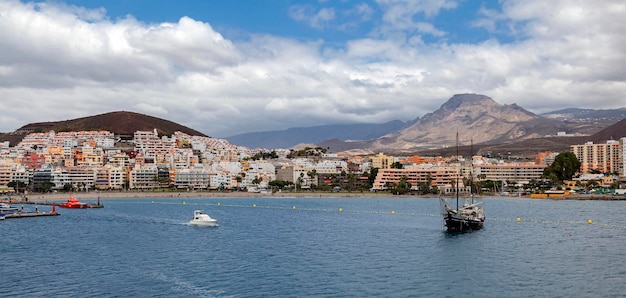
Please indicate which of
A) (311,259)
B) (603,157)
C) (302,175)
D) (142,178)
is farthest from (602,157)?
(311,259)

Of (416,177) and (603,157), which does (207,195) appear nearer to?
(416,177)

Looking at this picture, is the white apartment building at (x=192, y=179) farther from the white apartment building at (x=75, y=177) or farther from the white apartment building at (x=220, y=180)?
the white apartment building at (x=75, y=177)

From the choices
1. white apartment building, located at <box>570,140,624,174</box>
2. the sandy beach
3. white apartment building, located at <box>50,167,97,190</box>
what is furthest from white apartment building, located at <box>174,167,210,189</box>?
white apartment building, located at <box>570,140,624,174</box>

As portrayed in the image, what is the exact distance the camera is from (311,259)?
34500mm

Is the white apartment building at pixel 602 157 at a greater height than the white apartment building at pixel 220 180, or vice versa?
the white apartment building at pixel 602 157

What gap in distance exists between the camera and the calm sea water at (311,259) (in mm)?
26750

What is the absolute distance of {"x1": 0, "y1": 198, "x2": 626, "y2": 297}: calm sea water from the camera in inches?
1053

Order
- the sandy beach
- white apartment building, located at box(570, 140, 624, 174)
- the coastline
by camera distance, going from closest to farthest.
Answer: the coastline
the sandy beach
white apartment building, located at box(570, 140, 624, 174)

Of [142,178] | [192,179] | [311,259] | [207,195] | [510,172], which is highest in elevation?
[510,172]

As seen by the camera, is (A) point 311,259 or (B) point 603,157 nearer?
(A) point 311,259

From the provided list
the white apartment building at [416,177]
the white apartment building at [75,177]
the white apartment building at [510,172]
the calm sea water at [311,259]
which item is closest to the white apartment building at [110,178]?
the white apartment building at [75,177]

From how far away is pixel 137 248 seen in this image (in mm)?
38438

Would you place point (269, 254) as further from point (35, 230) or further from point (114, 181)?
point (114, 181)

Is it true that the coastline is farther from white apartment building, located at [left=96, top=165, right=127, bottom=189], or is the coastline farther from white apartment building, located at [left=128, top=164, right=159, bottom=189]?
white apartment building, located at [left=128, top=164, right=159, bottom=189]
